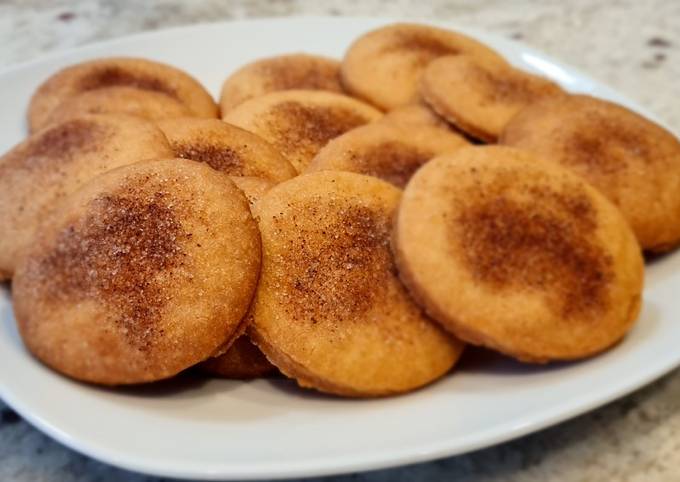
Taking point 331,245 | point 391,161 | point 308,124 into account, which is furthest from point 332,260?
point 308,124

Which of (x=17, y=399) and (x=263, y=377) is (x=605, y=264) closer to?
(x=263, y=377)

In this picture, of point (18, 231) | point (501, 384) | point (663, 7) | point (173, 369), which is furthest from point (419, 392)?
point (663, 7)

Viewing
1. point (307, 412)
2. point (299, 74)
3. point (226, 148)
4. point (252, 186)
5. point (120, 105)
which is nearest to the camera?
point (307, 412)

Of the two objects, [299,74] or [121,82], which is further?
[299,74]

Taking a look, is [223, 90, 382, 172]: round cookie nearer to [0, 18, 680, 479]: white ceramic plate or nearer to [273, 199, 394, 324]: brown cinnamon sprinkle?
[273, 199, 394, 324]: brown cinnamon sprinkle

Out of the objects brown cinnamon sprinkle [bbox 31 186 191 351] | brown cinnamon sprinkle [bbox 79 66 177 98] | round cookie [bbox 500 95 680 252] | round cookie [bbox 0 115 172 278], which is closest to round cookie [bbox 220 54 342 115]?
brown cinnamon sprinkle [bbox 79 66 177 98]

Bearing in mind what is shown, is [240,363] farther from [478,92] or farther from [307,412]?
[478,92]

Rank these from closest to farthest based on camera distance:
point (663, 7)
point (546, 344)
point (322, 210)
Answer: point (546, 344), point (322, 210), point (663, 7)
